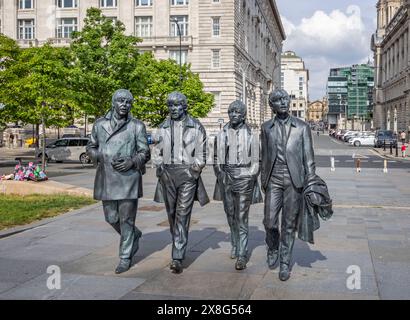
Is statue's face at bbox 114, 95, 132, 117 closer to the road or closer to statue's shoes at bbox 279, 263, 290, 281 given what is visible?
statue's shoes at bbox 279, 263, 290, 281

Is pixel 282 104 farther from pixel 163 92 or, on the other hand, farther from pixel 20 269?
pixel 163 92

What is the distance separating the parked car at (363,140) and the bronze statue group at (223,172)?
5392 centimetres

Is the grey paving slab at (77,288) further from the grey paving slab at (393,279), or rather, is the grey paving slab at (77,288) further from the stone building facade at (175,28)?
the stone building facade at (175,28)

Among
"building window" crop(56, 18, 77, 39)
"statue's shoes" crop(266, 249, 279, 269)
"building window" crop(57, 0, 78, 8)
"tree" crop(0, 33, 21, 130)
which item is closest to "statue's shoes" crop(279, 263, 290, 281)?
"statue's shoes" crop(266, 249, 279, 269)

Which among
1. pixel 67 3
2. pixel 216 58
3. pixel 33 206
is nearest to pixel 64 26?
pixel 67 3

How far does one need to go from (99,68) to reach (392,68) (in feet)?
290

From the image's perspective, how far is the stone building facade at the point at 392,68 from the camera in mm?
84688

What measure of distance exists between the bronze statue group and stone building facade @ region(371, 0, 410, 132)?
7120 cm

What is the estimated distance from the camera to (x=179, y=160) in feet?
21.4

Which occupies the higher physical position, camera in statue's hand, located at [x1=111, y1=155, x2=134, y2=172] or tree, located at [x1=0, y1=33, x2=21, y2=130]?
tree, located at [x1=0, y1=33, x2=21, y2=130]

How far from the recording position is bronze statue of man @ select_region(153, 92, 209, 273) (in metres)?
6.50

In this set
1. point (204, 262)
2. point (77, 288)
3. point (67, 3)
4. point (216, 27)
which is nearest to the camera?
point (77, 288)
